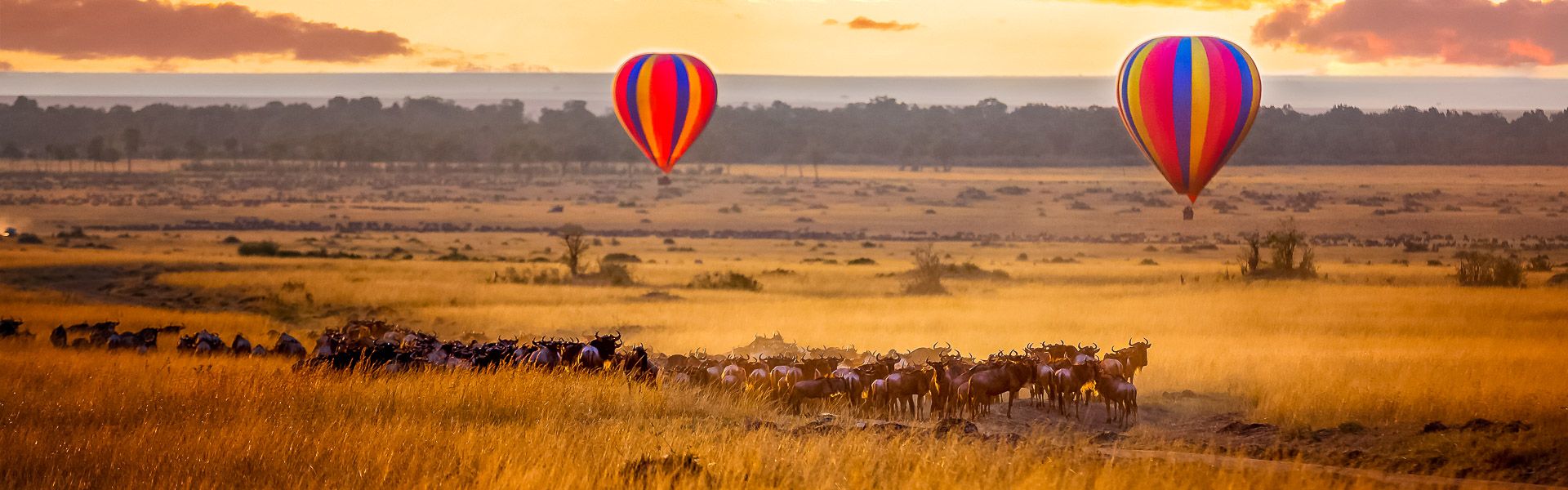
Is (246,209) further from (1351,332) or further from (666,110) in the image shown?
(1351,332)

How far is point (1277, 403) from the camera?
709 inches

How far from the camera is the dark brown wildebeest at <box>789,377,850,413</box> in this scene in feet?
56.5

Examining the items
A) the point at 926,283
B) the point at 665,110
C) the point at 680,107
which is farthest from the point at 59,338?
the point at 680,107

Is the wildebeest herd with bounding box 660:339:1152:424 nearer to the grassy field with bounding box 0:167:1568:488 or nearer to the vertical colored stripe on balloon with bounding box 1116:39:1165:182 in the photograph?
the grassy field with bounding box 0:167:1568:488

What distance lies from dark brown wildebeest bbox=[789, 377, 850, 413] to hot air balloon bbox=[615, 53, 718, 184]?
3129 centimetres

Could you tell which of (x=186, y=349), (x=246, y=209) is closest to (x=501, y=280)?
(x=186, y=349)

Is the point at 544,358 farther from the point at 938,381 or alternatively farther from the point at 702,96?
the point at 702,96

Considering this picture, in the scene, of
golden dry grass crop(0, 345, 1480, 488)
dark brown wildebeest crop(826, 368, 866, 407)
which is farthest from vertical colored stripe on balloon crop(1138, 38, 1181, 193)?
golden dry grass crop(0, 345, 1480, 488)

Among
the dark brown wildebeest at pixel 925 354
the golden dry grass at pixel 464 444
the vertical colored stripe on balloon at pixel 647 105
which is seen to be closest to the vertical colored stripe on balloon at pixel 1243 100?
the dark brown wildebeest at pixel 925 354

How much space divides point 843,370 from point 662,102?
32.0 meters

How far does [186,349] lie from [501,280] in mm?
24849

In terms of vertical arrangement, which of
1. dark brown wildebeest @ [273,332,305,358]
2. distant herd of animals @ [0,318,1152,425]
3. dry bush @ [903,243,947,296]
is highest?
distant herd of animals @ [0,318,1152,425]

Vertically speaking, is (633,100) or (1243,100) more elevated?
(1243,100)

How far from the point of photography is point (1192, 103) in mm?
33844
